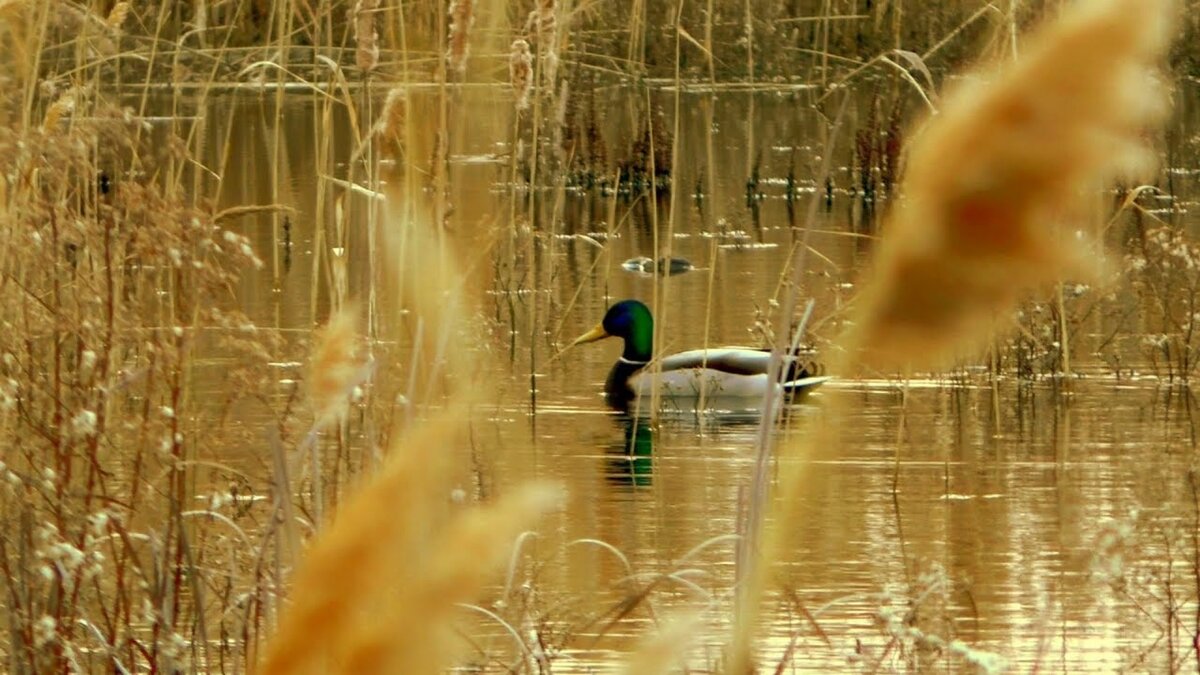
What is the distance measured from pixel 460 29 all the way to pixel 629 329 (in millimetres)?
5713

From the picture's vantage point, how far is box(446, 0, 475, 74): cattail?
362 cm

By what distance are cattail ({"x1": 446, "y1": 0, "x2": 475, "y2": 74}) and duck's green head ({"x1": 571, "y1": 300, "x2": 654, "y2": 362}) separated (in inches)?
212

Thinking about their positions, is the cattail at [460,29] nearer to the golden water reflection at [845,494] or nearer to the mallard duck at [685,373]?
the golden water reflection at [845,494]

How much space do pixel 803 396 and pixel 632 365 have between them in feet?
2.96

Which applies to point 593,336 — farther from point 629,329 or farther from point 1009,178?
point 1009,178

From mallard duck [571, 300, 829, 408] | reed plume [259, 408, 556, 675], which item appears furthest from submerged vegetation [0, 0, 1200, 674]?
mallard duck [571, 300, 829, 408]

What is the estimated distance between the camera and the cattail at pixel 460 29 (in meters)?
3.62

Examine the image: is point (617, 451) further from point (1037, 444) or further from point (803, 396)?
point (803, 396)

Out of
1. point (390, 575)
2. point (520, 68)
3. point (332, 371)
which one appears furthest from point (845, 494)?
point (390, 575)

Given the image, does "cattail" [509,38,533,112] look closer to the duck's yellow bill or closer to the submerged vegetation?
the submerged vegetation

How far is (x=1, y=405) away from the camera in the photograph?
289cm

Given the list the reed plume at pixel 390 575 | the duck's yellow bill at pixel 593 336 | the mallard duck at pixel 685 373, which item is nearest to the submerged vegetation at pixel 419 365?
the reed plume at pixel 390 575

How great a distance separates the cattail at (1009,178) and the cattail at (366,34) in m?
2.71

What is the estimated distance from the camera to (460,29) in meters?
3.62
